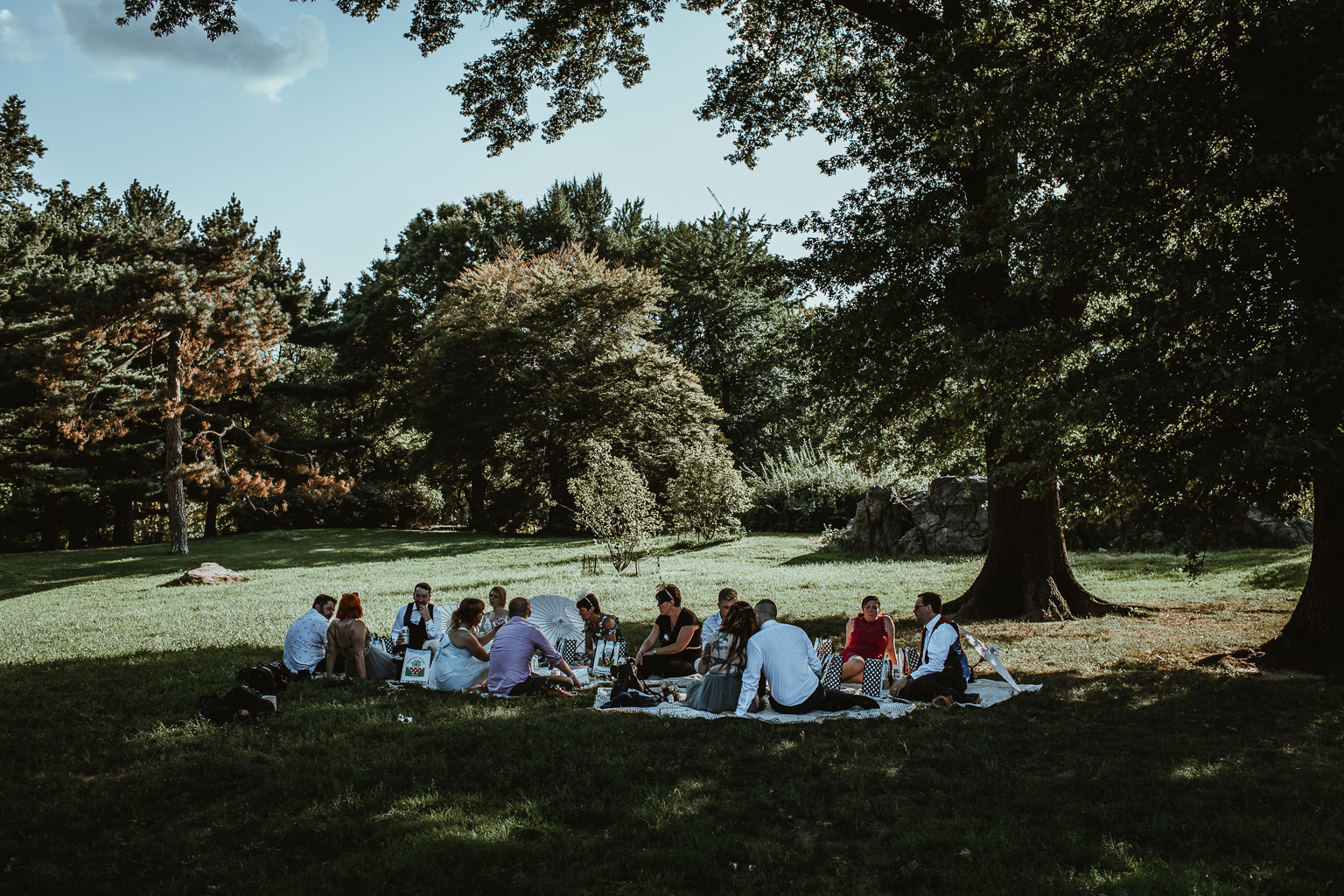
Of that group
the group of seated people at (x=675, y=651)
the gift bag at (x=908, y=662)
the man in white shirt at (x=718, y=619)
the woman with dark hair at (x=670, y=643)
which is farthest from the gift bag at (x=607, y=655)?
the gift bag at (x=908, y=662)

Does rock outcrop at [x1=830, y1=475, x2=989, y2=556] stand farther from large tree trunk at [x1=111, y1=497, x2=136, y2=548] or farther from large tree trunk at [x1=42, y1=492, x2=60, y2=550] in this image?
large tree trunk at [x1=42, y1=492, x2=60, y2=550]

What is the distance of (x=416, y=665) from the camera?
9102 millimetres

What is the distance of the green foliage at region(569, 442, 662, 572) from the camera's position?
20828 millimetres

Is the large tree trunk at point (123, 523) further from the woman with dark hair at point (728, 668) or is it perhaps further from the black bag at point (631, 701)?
the woman with dark hair at point (728, 668)

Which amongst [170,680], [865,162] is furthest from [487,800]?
[865,162]

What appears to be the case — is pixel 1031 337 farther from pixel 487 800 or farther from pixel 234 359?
pixel 234 359

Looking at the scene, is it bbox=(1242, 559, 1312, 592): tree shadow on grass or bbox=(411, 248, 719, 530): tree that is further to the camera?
bbox=(411, 248, 719, 530): tree

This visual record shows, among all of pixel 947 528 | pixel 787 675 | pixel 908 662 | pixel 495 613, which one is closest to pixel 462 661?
pixel 495 613

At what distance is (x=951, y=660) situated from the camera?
779 centimetres

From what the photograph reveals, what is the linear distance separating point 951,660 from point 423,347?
31.0 m

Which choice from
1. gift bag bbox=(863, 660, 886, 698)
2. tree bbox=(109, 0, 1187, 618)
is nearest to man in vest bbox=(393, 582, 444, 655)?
gift bag bbox=(863, 660, 886, 698)

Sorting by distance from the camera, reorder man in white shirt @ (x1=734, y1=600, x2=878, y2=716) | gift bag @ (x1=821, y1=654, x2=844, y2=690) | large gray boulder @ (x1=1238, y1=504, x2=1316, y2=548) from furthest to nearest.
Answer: large gray boulder @ (x1=1238, y1=504, x2=1316, y2=548) → gift bag @ (x1=821, y1=654, x2=844, y2=690) → man in white shirt @ (x1=734, y1=600, x2=878, y2=716)

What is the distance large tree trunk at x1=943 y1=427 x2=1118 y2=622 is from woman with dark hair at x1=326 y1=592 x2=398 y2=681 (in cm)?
886

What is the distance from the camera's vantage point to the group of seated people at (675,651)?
7391 millimetres
